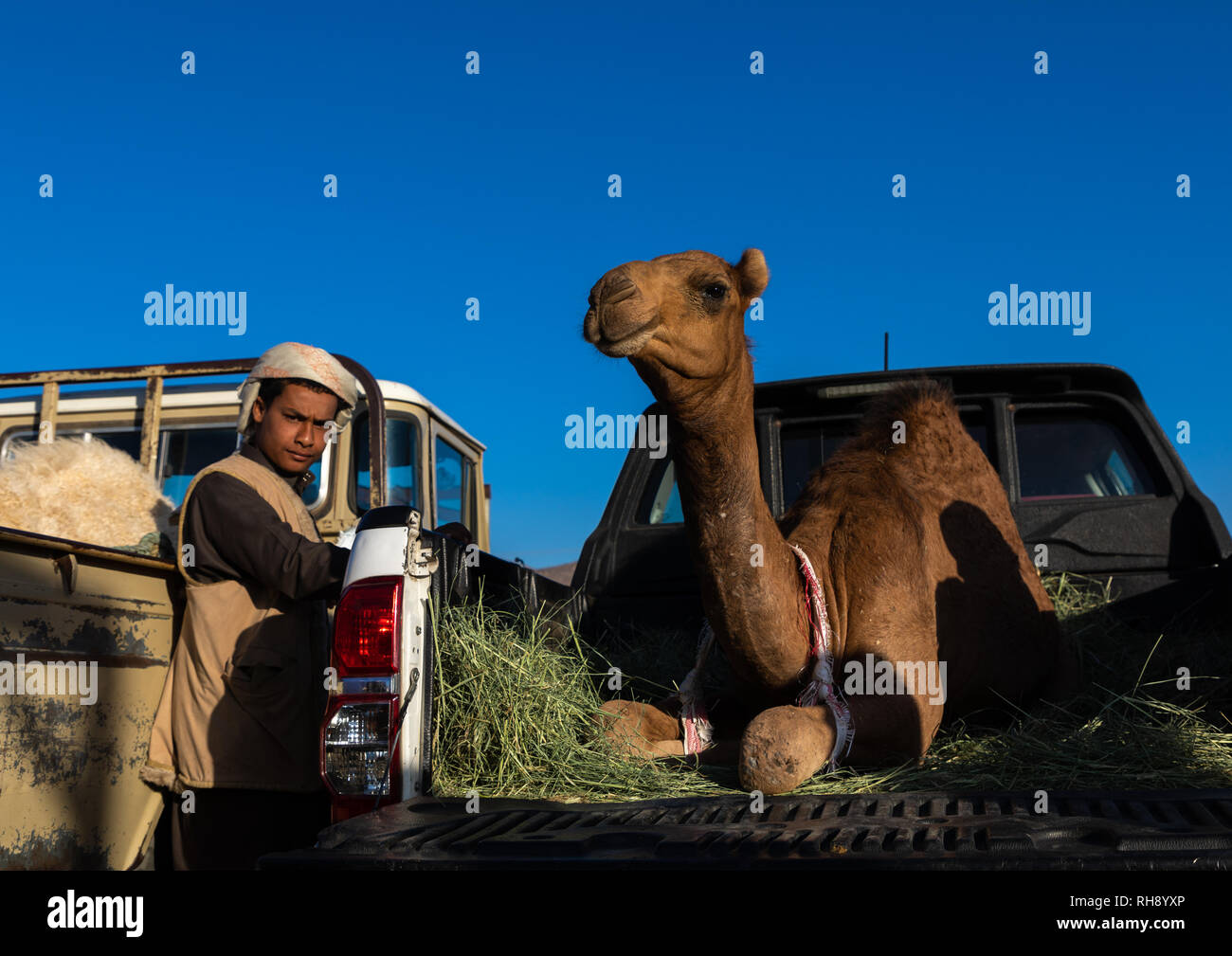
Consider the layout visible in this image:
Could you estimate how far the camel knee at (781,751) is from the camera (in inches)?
119

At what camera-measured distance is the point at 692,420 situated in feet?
10.3

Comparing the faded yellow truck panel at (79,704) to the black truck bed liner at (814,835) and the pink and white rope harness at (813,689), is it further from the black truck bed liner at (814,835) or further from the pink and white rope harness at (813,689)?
the pink and white rope harness at (813,689)

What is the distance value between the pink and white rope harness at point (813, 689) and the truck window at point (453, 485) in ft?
15.9

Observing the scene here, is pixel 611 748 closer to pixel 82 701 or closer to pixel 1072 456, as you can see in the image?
pixel 82 701

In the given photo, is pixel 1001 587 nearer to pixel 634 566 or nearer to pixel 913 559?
pixel 913 559

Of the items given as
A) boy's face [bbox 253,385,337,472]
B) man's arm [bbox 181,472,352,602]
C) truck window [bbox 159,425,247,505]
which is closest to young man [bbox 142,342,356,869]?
man's arm [bbox 181,472,352,602]

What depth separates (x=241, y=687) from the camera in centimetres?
323

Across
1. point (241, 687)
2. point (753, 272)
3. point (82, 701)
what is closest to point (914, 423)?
point (753, 272)

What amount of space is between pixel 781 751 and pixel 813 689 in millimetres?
395

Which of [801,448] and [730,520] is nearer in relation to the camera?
[730,520]

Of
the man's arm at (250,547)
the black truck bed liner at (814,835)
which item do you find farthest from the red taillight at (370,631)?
the man's arm at (250,547)

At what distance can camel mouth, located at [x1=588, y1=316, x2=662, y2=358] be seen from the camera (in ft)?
9.21

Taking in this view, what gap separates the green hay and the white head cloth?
39.7 inches

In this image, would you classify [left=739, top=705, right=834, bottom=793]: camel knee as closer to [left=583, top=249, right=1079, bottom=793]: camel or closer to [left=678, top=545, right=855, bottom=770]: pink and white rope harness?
[left=583, top=249, right=1079, bottom=793]: camel
